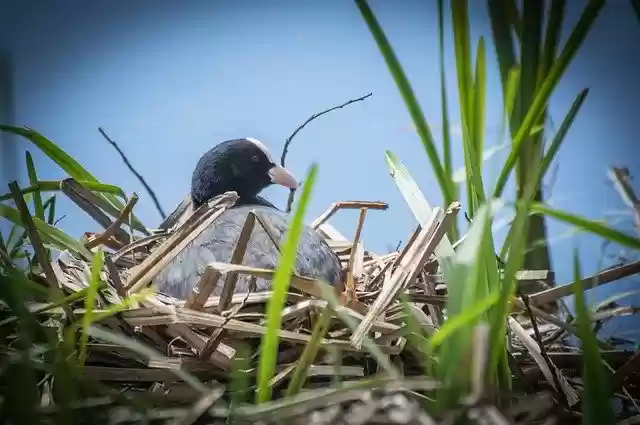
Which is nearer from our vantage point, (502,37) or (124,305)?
(124,305)

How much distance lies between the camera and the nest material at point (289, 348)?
0.39m

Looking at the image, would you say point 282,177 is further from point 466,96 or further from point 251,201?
point 466,96

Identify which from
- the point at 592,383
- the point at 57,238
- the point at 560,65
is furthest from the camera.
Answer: the point at 57,238

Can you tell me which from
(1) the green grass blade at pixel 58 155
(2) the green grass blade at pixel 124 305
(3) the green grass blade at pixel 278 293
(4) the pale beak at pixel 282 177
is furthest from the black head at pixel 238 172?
(3) the green grass blade at pixel 278 293

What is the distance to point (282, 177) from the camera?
1079 millimetres

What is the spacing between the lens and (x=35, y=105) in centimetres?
67

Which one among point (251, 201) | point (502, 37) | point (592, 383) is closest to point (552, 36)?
point (502, 37)

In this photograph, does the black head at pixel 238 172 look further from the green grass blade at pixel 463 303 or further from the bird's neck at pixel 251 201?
the green grass blade at pixel 463 303

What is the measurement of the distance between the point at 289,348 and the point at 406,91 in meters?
0.22

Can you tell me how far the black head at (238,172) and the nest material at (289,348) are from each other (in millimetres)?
520

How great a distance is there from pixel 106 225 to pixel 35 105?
0.50 ft

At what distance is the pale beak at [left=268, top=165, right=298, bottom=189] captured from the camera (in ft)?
3.48

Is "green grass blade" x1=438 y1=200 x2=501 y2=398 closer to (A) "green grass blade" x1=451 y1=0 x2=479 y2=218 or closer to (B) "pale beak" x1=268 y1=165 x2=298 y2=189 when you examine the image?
(A) "green grass blade" x1=451 y1=0 x2=479 y2=218

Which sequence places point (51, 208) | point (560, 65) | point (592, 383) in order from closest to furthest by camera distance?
point (592, 383) → point (560, 65) → point (51, 208)
